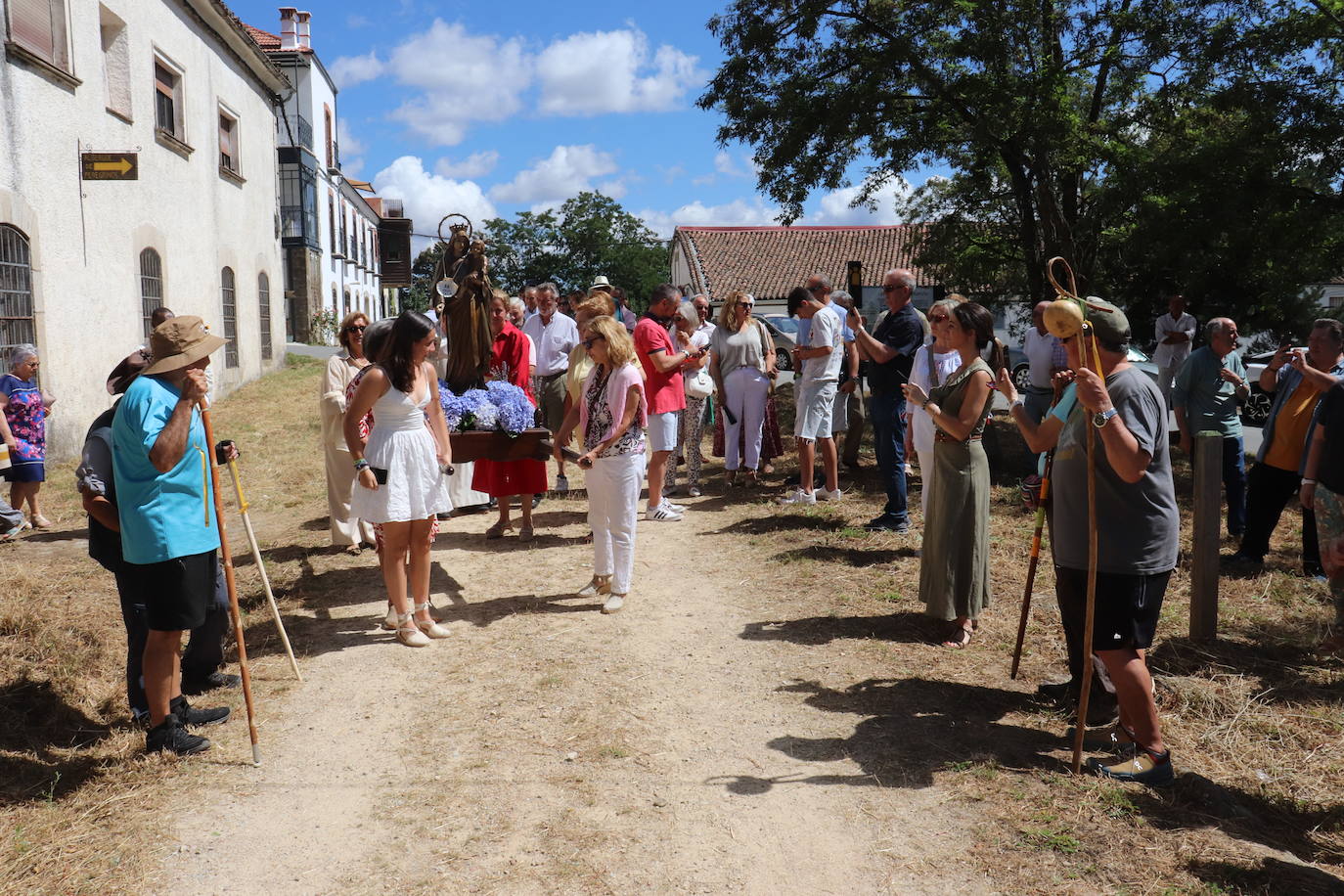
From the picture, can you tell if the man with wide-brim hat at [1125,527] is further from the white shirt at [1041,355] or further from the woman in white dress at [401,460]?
the white shirt at [1041,355]

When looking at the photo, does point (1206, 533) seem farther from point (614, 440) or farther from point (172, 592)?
point (172, 592)

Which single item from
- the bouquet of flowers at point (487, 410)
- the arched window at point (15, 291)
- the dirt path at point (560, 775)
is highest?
the arched window at point (15, 291)

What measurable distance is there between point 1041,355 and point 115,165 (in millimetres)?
10699

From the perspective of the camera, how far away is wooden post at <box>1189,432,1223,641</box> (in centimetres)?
508

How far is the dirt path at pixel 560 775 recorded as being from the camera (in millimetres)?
3201

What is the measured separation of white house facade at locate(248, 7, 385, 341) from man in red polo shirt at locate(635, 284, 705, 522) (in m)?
21.6

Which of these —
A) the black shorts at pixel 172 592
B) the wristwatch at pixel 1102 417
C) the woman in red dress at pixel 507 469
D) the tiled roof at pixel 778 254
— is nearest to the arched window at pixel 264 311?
the woman in red dress at pixel 507 469

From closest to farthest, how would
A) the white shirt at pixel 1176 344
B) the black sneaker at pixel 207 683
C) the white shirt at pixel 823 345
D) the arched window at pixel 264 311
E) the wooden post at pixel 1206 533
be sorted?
the black sneaker at pixel 207 683
the wooden post at pixel 1206 533
the white shirt at pixel 823 345
the white shirt at pixel 1176 344
the arched window at pixel 264 311

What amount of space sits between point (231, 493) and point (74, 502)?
1460 millimetres

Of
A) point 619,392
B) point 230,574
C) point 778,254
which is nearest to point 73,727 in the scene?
point 230,574

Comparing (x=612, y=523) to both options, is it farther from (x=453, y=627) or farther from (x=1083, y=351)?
(x=1083, y=351)

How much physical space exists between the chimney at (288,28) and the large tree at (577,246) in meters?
35.8

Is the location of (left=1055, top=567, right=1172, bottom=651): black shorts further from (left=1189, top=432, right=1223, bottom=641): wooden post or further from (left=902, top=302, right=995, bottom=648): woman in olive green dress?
(left=1189, top=432, right=1223, bottom=641): wooden post

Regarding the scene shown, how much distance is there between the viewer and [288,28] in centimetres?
3191
